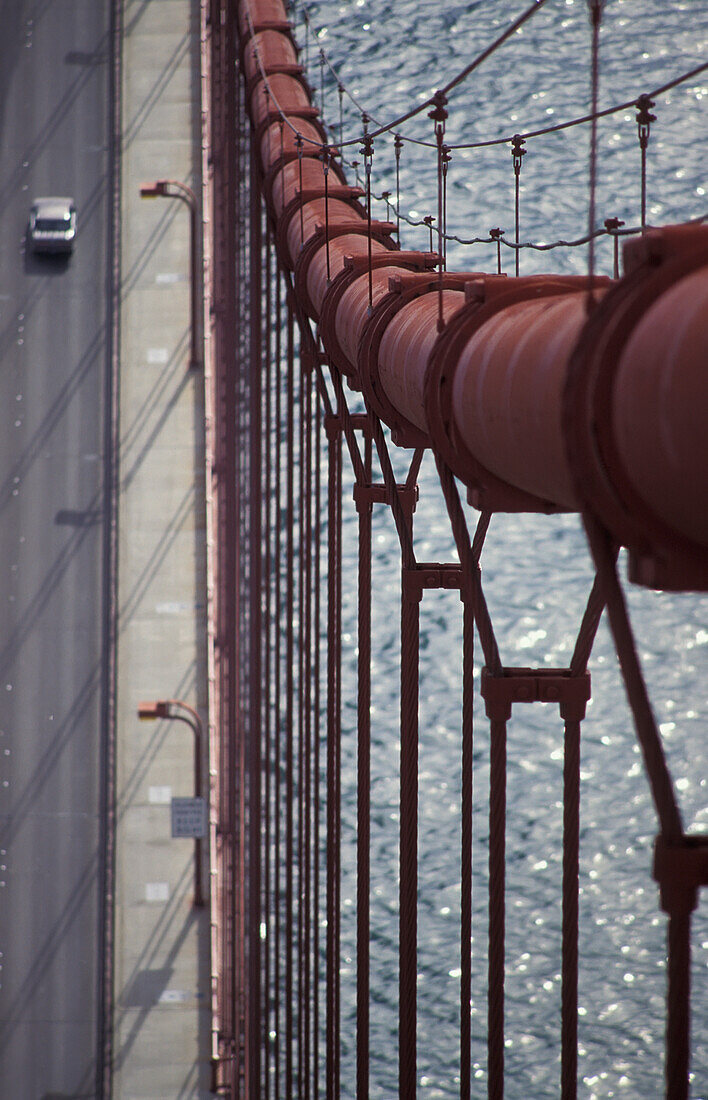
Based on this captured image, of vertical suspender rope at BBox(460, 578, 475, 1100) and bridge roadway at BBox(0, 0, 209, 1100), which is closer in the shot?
vertical suspender rope at BBox(460, 578, 475, 1100)

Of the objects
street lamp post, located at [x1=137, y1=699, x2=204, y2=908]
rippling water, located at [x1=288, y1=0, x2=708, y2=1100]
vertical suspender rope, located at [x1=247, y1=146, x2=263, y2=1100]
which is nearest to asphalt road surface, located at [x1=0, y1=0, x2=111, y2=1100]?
street lamp post, located at [x1=137, y1=699, x2=204, y2=908]

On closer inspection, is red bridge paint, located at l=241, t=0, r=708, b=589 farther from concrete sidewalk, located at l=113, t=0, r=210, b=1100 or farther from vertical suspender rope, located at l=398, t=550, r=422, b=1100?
concrete sidewalk, located at l=113, t=0, r=210, b=1100

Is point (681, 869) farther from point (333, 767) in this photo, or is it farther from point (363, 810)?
point (333, 767)

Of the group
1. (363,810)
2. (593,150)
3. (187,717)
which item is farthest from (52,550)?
(593,150)

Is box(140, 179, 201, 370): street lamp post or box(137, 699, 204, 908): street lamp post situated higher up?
box(140, 179, 201, 370): street lamp post

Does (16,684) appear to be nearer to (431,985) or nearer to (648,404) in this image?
(431,985)

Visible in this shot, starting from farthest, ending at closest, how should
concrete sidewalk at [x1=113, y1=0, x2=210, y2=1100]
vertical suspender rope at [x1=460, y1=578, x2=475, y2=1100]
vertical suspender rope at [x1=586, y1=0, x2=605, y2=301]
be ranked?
concrete sidewalk at [x1=113, y1=0, x2=210, y2=1100] < vertical suspender rope at [x1=460, y1=578, x2=475, y2=1100] < vertical suspender rope at [x1=586, y1=0, x2=605, y2=301]
